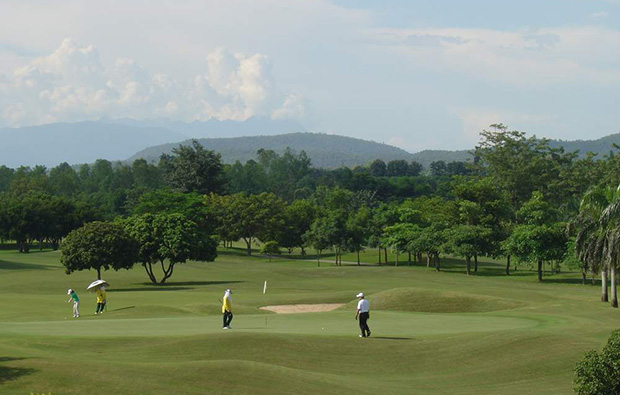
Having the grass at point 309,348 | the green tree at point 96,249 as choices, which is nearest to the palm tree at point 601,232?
the grass at point 309,348

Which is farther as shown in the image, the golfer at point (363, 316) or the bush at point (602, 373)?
the golfer at point (363, 316)

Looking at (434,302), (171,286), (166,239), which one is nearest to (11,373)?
(434,302)

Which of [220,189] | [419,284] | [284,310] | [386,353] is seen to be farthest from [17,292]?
[220,189]

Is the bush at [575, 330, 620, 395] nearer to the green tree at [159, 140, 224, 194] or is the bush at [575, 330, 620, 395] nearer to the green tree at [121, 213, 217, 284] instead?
the green tree at [121, 213, 217, 284]

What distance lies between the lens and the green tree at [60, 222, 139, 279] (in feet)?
234

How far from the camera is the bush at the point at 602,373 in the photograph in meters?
20.4

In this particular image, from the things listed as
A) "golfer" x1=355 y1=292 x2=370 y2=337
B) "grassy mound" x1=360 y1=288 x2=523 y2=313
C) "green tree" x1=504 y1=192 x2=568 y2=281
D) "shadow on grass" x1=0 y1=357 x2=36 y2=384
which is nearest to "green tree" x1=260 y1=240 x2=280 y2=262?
"green tree" x1=504 y1=192 x2=568 y2=281

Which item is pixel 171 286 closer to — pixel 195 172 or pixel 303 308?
pixel 303 308

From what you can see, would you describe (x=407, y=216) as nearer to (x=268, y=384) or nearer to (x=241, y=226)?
(x=241, y=226)

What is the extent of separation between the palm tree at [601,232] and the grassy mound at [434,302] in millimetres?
6874

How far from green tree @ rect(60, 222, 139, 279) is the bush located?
57.5m

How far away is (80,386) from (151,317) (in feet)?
70.7

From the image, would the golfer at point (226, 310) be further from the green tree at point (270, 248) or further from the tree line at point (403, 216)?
the green tree at point (270, 248)

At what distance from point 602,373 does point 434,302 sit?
101 ft
